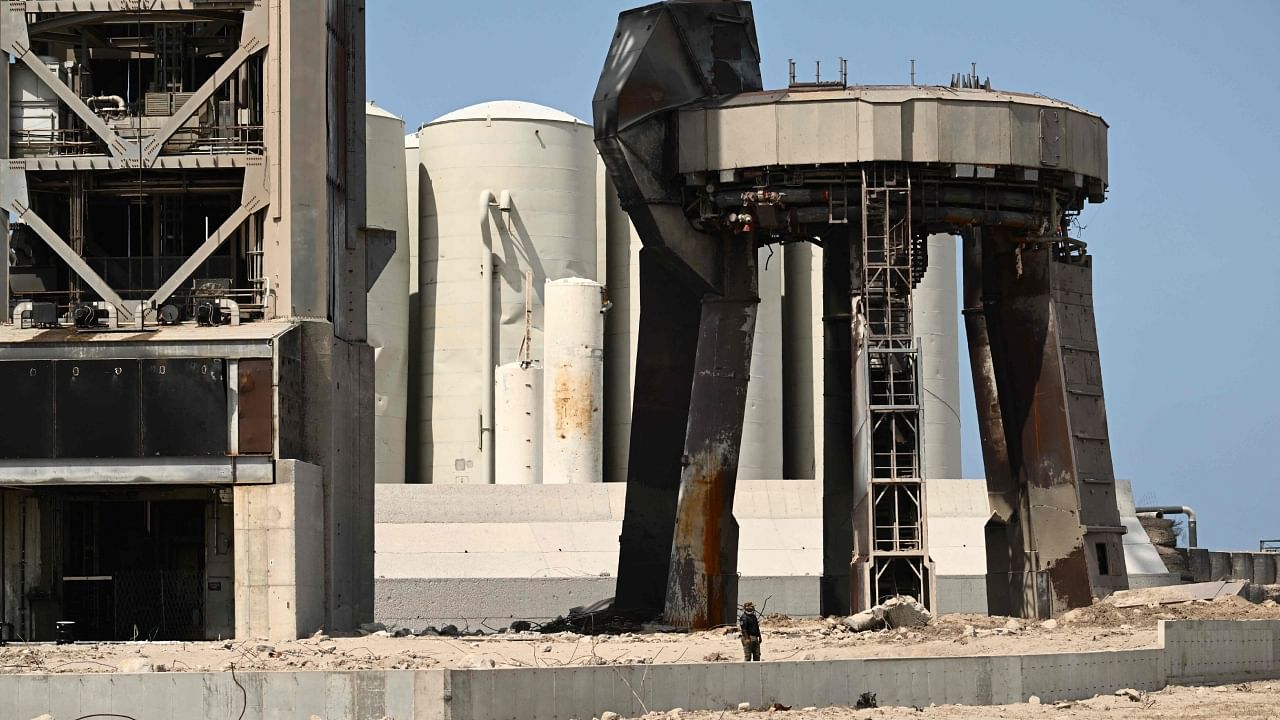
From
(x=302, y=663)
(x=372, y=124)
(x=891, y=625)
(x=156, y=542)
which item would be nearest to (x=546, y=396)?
(x=372, y=124)

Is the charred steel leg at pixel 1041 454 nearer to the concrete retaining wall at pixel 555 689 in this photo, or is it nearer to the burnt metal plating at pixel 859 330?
the burnt metal plating at pixel 859 330

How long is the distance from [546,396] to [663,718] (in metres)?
38.1

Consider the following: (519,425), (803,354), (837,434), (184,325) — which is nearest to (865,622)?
(837,434)

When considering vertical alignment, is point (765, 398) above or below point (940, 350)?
below

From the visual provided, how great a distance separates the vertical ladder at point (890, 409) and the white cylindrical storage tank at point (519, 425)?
79.5ft

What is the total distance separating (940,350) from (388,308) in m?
19.1

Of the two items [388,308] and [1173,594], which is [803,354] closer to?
[388,308]

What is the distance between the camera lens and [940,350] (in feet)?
268

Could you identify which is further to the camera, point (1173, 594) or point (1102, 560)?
point (1102, 560)

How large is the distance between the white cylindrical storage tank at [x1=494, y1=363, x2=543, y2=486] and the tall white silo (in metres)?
2.46

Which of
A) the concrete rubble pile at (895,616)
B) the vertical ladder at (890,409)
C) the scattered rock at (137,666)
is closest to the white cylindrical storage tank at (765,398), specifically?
the vertical ladder at (890,409)

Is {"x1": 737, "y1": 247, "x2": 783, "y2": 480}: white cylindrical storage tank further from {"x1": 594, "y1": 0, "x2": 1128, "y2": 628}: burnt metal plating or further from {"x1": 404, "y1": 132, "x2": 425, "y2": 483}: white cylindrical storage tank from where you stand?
{"x1": 594, "y1": 0, "x2": 1128, "y2": 628}: burnt metal plating

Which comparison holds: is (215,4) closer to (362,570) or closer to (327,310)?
(327,310)

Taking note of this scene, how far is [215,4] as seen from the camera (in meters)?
48.7
